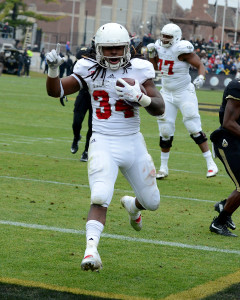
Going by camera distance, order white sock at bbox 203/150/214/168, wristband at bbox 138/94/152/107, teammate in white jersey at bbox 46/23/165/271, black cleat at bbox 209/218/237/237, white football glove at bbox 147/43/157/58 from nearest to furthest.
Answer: wristband at bbox 138/94/152/107, teammate in white jersey at bbox 46/23/165/271, black cleat at bbox 209/218/237/237, white sock at bbox 203/150/214/168, white football glove at bbox 147/43/157/58

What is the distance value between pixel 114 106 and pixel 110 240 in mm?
1334

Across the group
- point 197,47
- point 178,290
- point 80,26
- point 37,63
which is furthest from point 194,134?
point 80,26

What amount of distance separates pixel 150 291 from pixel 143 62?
179cm

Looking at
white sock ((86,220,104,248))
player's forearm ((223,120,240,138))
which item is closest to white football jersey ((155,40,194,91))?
player's forearm ((223,120,240,138))

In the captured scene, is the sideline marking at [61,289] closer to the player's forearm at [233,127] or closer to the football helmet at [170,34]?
the player's forearm at [233,127]

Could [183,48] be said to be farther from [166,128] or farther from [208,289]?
[208,289]

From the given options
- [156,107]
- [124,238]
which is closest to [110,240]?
[124,238]

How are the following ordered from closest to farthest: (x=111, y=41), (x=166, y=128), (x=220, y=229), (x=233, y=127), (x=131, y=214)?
(x=111, y=41) < (x=131, y=214) < (x=233, y=127) < (x=220, y=229) < (x=166, y=128)

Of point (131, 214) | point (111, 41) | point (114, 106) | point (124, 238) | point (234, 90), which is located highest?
point (111, 41)

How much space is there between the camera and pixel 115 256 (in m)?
5.87

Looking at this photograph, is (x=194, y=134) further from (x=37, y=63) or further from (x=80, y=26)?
(x=80, y=26)

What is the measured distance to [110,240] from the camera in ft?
21.0

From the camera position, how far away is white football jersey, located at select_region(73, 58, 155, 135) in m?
5.64

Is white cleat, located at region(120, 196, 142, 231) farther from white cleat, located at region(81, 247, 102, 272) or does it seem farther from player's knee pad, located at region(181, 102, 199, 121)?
player's knee pad, located at region(181, 102, 199, 121)
